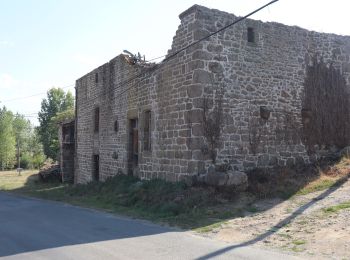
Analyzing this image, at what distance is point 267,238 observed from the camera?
871cm

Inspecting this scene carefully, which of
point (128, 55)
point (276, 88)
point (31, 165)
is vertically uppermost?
point (128, 55)

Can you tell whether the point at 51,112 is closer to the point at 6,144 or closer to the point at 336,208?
the point at 6,144

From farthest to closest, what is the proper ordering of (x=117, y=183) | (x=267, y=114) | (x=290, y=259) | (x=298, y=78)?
(x=117, y=183) → (x=298, y=78) → (x=267, y=114) → (x=290, y=259)

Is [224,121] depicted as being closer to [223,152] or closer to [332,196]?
[223,152]

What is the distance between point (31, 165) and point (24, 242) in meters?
54.8

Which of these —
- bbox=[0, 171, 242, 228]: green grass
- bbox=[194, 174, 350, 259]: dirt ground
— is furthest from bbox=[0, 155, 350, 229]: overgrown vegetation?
bbox=[194, 174, 350, 259]: dirt ground

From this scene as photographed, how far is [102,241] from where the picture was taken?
8484 millimetres

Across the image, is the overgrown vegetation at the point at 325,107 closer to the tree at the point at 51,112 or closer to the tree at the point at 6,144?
the tree at the point at 51,112

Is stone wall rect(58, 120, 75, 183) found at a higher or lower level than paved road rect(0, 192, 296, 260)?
higher

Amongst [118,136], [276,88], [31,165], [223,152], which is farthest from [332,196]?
[31,165]

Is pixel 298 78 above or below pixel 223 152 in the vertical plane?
above

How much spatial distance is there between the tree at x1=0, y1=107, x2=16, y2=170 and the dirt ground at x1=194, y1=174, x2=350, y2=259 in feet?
180

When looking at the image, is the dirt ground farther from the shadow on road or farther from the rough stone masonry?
the rough stone masonry

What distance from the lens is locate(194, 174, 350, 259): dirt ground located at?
7789 mm
